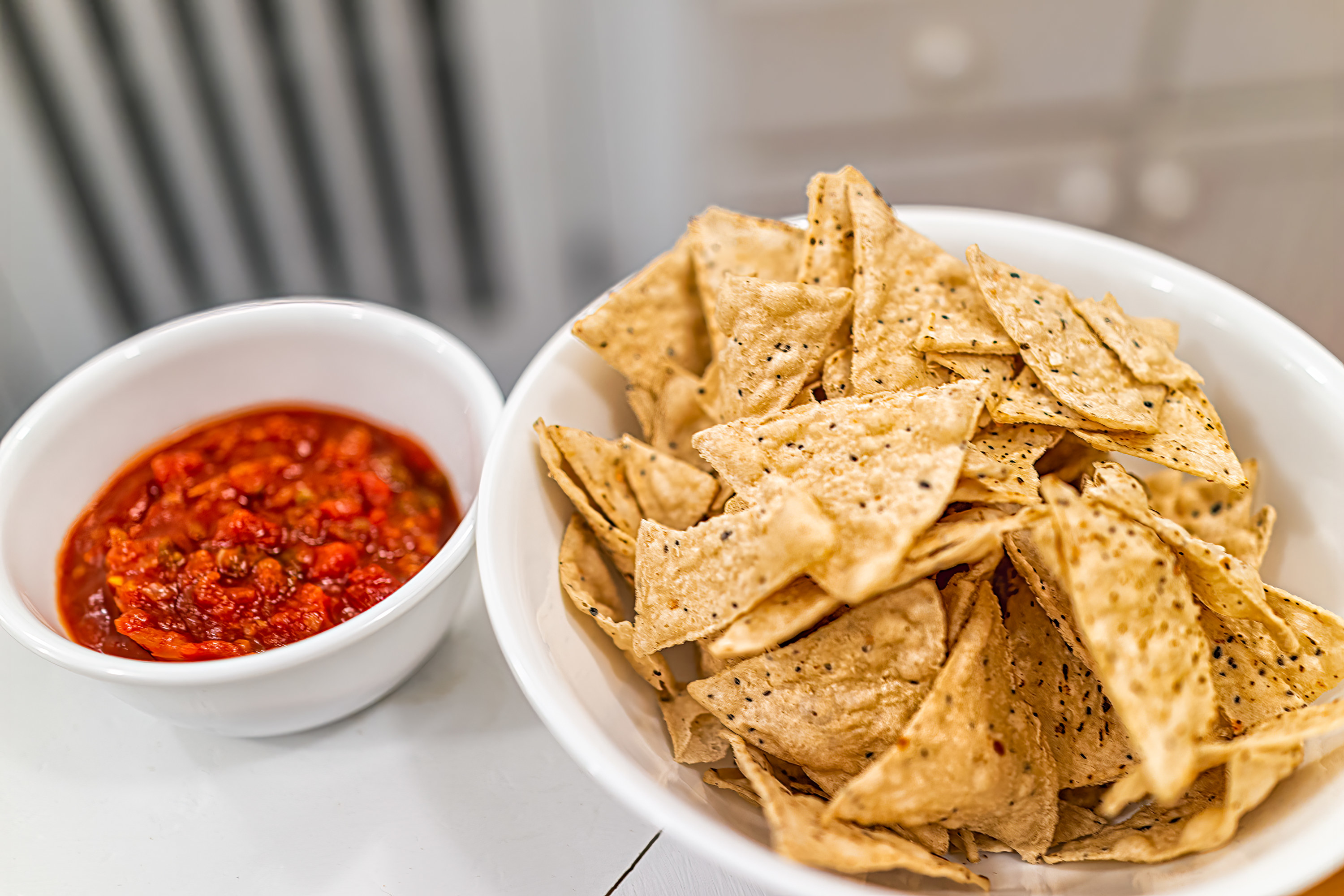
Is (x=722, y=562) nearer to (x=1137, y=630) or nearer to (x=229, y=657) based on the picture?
(x=1137, y=630)

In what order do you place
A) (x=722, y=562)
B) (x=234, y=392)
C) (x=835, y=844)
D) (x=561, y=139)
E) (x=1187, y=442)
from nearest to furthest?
(x=835, y=844)
(x=722, y=562)
(x=1187, y=442)
(x=234, y=392)
(x=561, y=139)

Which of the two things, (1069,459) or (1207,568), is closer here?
(1207,568)

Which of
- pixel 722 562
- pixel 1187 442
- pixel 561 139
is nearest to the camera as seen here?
pixel 722 562

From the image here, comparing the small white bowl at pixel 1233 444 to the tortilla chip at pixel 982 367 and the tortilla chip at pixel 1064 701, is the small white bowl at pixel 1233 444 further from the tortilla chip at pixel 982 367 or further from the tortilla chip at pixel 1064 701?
the tortilla chip at pixel 982 367

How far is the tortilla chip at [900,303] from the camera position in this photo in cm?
94

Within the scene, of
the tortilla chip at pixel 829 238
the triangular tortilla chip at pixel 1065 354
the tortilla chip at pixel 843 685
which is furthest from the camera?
the tortilla chip at pixel 829 238

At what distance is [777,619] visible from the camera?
775 millimetres

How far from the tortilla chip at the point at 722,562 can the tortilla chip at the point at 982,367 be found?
235 mm

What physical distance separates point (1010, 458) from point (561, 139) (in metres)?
1.47

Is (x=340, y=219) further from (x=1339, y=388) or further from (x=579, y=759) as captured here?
(x=1339, y=388)

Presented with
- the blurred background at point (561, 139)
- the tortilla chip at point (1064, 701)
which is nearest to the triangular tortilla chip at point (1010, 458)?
the tortilla chip at point (1064, 701)

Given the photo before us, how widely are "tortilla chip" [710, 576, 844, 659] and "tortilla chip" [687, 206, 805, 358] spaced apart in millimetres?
370

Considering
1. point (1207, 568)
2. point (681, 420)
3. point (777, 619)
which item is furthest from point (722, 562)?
point (1207, 568)

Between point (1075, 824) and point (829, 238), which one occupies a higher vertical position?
point (829, 238)
